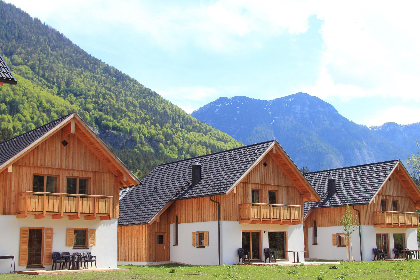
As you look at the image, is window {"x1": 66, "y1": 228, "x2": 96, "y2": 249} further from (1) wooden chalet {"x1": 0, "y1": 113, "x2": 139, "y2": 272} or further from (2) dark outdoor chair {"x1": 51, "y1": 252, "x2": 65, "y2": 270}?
(2) dark outdoor chair {"x1": 51, "y1": 252, "x2": 65, "y2": 270}

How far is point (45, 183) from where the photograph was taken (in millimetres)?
27703

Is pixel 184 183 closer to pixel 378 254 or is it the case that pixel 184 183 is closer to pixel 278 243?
pixel 278 243

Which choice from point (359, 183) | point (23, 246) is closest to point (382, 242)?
point (359, 183)

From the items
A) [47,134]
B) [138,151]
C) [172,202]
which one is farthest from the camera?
[138,151]

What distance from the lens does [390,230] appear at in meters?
42.5

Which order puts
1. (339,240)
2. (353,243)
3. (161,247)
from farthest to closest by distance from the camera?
(339,240)
(353,243)
(161,247)

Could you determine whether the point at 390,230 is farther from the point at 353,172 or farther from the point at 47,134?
the point at 47,134

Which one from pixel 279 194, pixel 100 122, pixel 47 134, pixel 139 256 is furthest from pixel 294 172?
pixel 100 122

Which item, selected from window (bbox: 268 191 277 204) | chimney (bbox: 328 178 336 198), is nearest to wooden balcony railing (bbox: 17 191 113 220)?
window (bbox: 268 191 277 204)

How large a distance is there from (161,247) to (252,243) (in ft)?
20.4

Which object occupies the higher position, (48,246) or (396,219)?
(396,219)

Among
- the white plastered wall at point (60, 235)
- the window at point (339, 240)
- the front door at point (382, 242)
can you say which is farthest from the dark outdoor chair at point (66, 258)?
the front door at point (382, 242)

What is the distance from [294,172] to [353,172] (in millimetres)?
10349

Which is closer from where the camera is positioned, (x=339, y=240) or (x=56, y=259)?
(x=56, y=259)
